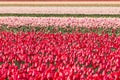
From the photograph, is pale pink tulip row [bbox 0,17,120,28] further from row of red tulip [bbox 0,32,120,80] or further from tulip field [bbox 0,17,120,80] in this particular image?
row of red tulip [bbox 0,32,120,80]

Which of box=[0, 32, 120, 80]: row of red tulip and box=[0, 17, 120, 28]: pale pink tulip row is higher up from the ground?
box=[0, 32, 120, 80]: row of red tulip

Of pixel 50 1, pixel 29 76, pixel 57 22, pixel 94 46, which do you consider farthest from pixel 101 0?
pixel 29 76

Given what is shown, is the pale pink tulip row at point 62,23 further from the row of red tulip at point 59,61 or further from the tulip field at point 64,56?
the row of red tulip at point 59,61

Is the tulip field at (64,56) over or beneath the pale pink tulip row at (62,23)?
over

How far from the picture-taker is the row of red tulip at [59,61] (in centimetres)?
650

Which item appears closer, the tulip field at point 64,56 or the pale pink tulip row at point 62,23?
the tulip field at point 64,56

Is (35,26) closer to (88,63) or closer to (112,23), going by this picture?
(112,23)

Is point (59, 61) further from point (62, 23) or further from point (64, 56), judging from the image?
point (62, 23)

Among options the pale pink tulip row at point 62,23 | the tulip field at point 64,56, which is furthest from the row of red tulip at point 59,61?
the pale pink tulip row at point 62,23

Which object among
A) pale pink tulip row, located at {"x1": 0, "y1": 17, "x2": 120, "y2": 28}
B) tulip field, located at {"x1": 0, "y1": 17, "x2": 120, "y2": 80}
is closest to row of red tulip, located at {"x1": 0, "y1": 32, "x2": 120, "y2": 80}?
tulip field, located at {"x1": 0, "y1": 17, "x2": 120, "y2": 80}

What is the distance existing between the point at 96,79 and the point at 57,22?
48.8 feet

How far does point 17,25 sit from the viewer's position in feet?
67.9

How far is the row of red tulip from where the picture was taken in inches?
256

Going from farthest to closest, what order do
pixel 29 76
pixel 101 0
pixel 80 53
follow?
pixel 101 0
pixel 80 53
pixel 29 76
